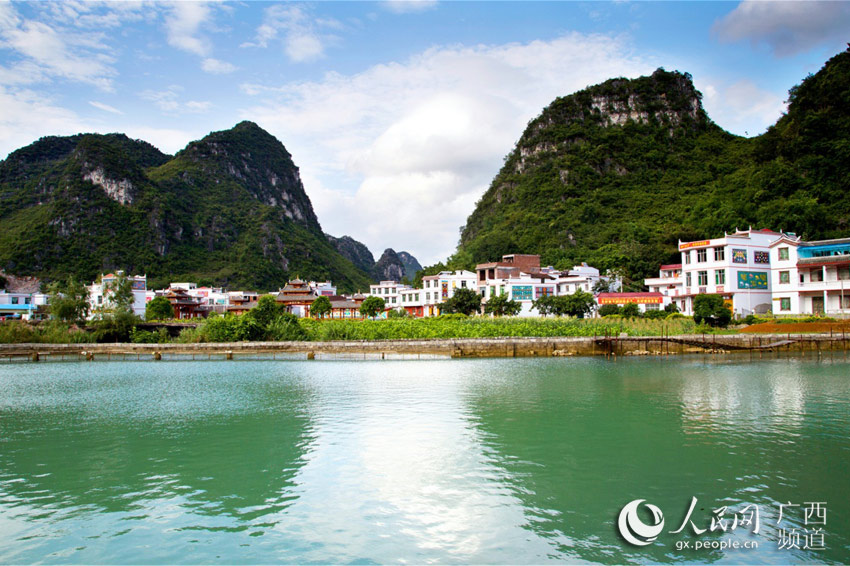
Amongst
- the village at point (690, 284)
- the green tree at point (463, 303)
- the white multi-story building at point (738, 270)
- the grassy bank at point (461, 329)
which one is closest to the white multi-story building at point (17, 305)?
the village at point (690, 284)

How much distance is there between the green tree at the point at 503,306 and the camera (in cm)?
5628

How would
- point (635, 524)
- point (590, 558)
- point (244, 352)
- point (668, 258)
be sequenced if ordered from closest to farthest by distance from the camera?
point (590, 558) < point (635, 524) < point (244, 352) < point (668, 258)

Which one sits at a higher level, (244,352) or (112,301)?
(112,301)

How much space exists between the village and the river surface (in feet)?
85.6

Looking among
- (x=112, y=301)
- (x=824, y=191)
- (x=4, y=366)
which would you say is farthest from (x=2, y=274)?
(x=824, y=191)

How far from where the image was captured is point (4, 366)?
38.8 metres

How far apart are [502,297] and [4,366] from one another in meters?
42.1

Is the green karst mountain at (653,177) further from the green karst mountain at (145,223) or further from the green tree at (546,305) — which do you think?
the green karst mountain at (145,223)

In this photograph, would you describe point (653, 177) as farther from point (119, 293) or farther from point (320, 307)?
point (119, 293)

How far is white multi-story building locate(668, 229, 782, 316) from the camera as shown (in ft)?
148

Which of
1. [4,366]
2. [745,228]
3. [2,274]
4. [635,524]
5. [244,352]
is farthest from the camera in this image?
[2,274]

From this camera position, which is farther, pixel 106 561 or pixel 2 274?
pixel 2 274

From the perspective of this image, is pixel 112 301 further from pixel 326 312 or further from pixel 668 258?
pixel 668 258

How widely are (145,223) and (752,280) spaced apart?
4919 inches
